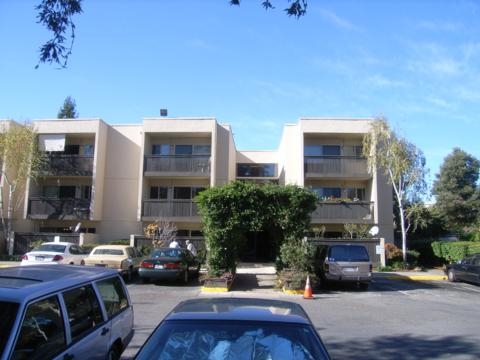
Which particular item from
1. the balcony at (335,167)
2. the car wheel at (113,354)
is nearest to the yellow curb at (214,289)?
the car wheel at (113,354)

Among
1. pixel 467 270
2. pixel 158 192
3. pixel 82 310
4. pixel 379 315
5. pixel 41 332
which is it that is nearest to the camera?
pixel 41 332

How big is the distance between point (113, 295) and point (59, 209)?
28.1m

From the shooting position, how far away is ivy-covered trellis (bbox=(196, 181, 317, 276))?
18.1 metres

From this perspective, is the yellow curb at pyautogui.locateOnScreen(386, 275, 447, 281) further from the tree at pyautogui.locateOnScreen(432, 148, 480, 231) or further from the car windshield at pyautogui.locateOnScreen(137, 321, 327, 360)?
the car windshield at pyautogui.locateOnScreen(137, 321, 327, 360)

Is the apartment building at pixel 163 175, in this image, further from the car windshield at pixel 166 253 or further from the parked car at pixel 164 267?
the parked car at pixel 164 267

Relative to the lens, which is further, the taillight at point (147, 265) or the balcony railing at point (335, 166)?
→ the balcony railing at point (335, 166)

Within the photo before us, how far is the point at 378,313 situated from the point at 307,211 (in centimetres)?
605

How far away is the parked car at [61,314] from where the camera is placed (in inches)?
154

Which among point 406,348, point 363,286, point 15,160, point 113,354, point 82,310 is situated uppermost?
point 15,160

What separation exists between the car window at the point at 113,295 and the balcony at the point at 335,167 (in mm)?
26399

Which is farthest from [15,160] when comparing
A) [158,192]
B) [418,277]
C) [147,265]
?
[418,277]

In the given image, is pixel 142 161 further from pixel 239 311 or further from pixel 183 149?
pixel 239 311

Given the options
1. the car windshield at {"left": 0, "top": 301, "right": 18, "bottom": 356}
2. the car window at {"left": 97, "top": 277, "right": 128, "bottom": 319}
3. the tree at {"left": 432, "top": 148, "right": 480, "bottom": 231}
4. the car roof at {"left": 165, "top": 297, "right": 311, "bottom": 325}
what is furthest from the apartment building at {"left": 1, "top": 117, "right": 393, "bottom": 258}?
the car windshield at {"left": 0, "top": 301, "right": 18, "bottom": 356}

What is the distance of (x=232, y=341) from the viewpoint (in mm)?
3576
